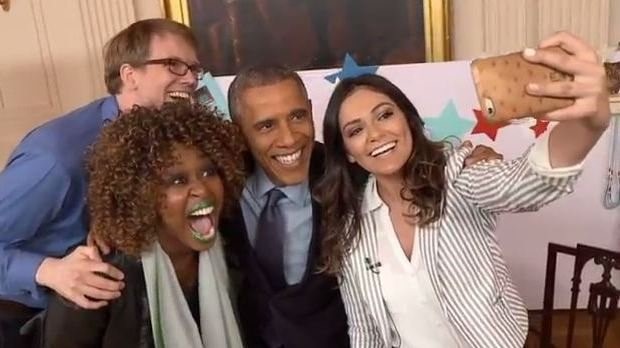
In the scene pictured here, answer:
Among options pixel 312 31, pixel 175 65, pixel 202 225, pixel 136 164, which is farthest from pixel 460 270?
pixel 312 31

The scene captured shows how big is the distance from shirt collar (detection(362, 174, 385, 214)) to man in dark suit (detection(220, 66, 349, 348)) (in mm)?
97

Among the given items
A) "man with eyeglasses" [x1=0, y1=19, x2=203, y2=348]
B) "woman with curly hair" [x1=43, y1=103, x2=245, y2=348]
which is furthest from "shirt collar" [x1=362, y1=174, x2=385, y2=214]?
"man with eyeglasses" [x1=0, y1=19, x2=203, y2=348]

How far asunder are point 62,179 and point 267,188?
0.39 metres

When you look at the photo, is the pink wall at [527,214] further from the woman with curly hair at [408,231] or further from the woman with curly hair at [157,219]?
the woman with curly hair at [157,219]

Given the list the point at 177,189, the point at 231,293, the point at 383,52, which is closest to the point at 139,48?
the point at 177,189

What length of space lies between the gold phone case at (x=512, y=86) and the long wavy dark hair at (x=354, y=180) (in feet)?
1.26

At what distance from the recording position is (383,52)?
271cm

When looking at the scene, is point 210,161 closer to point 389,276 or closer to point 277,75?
point 277,75

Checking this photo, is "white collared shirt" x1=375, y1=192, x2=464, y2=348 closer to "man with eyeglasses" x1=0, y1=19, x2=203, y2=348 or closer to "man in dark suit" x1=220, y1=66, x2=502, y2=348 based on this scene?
"man in dark suit" x1=220, y1=66, x2=502, y2=348

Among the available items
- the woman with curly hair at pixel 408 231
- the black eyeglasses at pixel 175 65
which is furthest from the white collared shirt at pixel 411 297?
the black eyeglasses at pixel 175 65

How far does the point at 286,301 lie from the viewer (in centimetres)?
146

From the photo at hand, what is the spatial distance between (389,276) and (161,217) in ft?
1.39

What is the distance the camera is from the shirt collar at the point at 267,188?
1.49m

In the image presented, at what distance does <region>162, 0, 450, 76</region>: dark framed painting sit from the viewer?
2.67m
